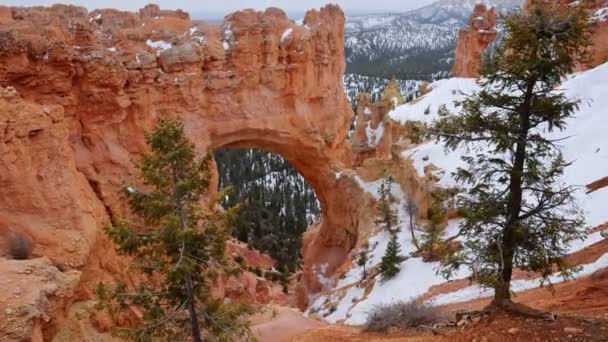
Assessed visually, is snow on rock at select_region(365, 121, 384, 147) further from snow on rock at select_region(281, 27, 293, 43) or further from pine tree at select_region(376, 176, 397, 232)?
snow on rock at select_region(281, 27, 293, 43)

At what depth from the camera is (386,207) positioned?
2438 cm

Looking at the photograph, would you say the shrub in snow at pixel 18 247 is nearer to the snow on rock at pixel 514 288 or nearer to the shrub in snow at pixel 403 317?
the shrub in snow at pixel 403 317

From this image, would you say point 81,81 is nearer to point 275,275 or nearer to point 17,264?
point 17,264

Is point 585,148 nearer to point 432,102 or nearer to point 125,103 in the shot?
point 125,103

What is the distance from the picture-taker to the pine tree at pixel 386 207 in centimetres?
2411

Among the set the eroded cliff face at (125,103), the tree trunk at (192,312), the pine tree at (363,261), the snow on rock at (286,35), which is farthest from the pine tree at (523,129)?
the snow on rock at (286,35)

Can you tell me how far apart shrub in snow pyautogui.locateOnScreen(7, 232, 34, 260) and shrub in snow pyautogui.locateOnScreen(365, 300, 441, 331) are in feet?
29.3

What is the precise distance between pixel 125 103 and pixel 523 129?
12.8 metres

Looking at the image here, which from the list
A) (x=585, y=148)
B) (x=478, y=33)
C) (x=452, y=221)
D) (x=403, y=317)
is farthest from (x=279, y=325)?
(x=478, y=33)

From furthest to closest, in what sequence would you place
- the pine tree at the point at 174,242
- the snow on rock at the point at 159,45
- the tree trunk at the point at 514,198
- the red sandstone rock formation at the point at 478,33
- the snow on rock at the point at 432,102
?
1. the red sandstone rock formation at the point at 478,33
2. the snow on rock at the point at 432,102
3. the snow on rock at the point at 159,45
4. the pine tree at the point at 174,242
5. the tree trunk at the point at 514,198

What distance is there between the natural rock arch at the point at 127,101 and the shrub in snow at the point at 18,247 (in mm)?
487

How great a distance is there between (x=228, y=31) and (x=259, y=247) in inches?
1102

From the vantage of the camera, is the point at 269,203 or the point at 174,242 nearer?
the point at 174,242

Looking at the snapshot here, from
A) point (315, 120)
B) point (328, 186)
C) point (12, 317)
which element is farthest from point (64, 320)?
point (328, 186)
